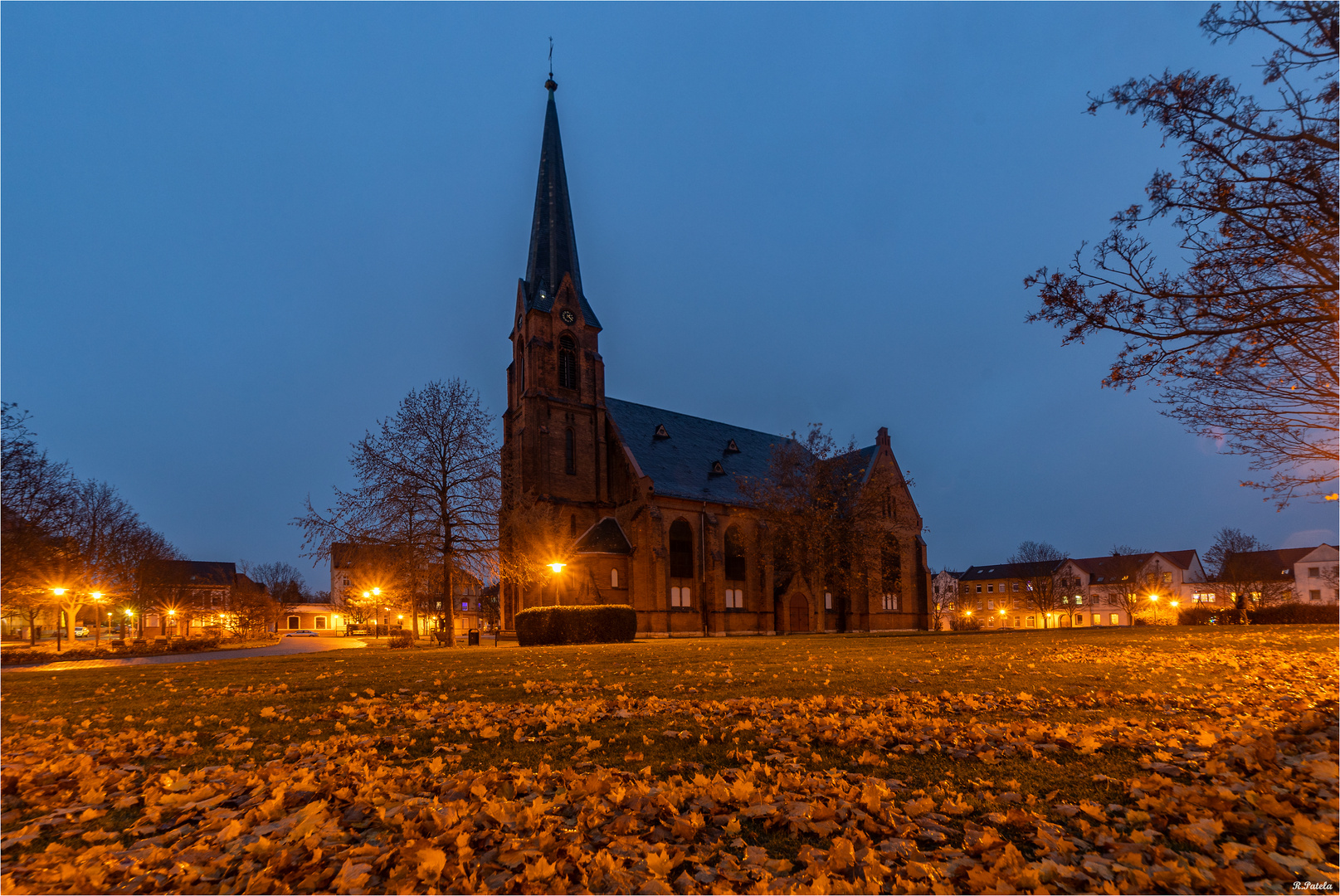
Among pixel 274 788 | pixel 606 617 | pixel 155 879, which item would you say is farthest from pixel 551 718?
pixel 606 617

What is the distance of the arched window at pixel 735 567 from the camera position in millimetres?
46156

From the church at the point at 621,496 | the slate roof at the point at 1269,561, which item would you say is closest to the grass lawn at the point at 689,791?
the church at the point at 621,496

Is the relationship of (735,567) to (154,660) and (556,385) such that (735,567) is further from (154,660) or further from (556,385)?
(154,660)

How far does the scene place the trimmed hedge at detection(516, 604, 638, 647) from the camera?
25922 millimetres

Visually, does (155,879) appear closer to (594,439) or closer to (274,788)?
(274,788)

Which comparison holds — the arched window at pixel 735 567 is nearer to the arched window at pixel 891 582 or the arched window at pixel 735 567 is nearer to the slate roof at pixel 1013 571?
the arched window at pixel 891 582

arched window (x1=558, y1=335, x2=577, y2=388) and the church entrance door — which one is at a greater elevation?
arched window (x1=558, y1=335, x2=577, y2=388)

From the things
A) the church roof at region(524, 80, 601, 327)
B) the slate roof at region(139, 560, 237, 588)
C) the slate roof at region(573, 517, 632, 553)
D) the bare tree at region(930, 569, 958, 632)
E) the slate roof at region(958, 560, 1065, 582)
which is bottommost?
the bare tree at region(930, 569, 958, 632)

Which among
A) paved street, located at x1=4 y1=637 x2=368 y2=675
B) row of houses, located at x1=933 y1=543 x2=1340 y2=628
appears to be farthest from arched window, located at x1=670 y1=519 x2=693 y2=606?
row of houses, located at x1=933 y1=543 x2=1340 y2=628

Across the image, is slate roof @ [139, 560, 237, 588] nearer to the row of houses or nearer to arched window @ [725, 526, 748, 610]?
arched window @ [725, 526, 748, 610]

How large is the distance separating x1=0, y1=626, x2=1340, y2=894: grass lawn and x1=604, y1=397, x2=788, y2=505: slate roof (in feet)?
115

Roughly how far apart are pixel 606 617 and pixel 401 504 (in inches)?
417

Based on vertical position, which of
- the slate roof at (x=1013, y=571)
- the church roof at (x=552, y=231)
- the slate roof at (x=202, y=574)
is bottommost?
the slate roof at (x=1013, y=571)

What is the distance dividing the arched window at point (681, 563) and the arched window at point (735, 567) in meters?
3.35
